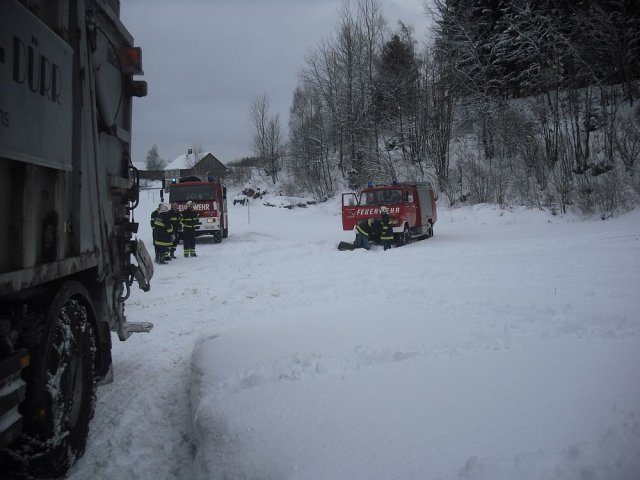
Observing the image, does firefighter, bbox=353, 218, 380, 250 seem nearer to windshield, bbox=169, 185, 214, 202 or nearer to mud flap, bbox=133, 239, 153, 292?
windshield, bbox=169, 185, 214, 202

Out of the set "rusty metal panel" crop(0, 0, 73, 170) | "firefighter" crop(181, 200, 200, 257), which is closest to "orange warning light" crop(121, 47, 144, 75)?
"rusty metal panel" crop(0, 0, 73, 170)

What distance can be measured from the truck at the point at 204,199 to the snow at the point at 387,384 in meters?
10.8

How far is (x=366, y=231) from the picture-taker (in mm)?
16062

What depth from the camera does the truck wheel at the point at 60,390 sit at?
2621 mm

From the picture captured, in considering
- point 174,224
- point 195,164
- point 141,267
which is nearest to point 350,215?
point 174,224

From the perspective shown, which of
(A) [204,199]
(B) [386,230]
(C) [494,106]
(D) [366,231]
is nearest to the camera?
(B) [386,230]

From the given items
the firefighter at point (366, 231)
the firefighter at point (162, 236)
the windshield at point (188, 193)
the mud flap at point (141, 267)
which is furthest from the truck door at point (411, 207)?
the mud flap at point (141, 267)

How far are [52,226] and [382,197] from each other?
49.8 ft

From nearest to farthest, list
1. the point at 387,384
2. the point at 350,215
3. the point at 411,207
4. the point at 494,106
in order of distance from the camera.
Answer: the point at 387,384 < the point at 350,215 < the point at 411,207 < the point at 494,106

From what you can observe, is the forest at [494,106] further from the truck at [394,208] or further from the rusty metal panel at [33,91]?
the rusty metal panel at [33,91]

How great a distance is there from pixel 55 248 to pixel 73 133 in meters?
0.82

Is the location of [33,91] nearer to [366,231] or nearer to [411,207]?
[366,231]

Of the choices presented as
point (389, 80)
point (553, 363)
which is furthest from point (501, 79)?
point (553, 363)

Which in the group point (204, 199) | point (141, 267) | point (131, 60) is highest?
point (131, 60)
